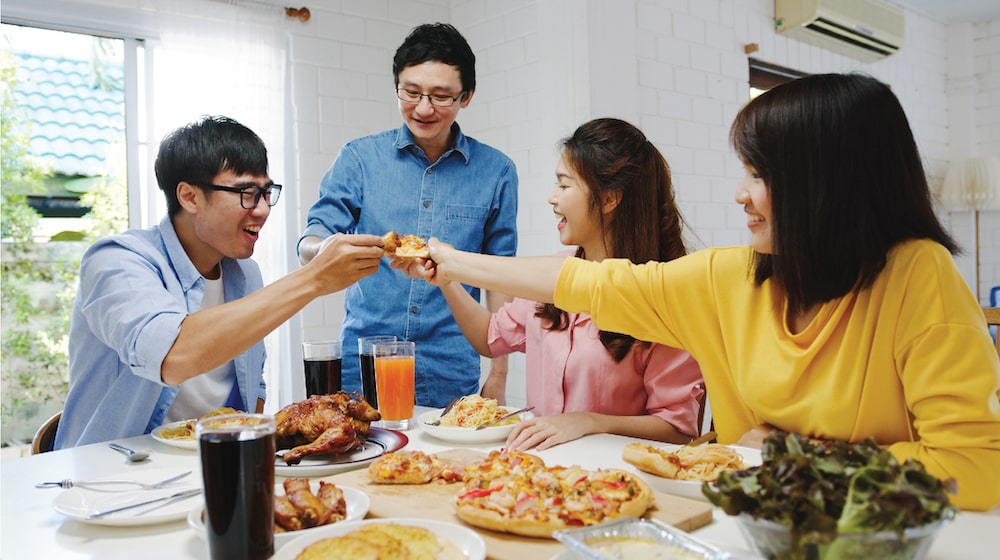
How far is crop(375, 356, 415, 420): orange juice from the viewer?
A: 187cm

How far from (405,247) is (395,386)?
17.8 inches

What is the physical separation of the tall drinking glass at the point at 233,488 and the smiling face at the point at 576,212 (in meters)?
1.33

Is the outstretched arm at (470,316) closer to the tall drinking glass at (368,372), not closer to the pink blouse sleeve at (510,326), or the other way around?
the pink blouse sleeve at (510,326)

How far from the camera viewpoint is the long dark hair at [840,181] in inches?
51.9

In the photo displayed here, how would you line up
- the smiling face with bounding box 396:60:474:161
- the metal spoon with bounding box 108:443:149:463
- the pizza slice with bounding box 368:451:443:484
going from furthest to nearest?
1. the smiling face with bounding box 396:60:474:161
2. the metal spoon with bounding box 108:443:149:463
3. the pizza slice with bounding box 368:451:443:484

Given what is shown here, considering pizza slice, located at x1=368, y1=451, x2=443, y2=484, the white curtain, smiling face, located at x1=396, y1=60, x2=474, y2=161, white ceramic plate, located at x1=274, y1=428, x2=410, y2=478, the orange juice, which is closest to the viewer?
pizza slice, located at x1=368, y1=451, x2=443, y2=484

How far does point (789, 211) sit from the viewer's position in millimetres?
1393

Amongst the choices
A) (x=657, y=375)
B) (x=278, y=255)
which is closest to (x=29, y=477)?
(x=657, y=375)

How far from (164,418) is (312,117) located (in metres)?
2.28

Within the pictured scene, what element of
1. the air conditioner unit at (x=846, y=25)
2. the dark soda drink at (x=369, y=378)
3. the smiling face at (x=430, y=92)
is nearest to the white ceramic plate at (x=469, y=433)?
the dark soda drink at (x=369, y=378)

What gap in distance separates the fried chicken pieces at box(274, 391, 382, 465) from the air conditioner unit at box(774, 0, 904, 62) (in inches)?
180

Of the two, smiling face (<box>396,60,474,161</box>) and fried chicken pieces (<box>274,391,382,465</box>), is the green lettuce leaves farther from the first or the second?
smiling face (<box>396,60,474,161</box>)

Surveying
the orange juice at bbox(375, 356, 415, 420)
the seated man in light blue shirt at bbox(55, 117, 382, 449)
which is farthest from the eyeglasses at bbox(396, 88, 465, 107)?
the orange juice at bbox(375, 356, 415, 420)

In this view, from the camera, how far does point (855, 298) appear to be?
1.38m
